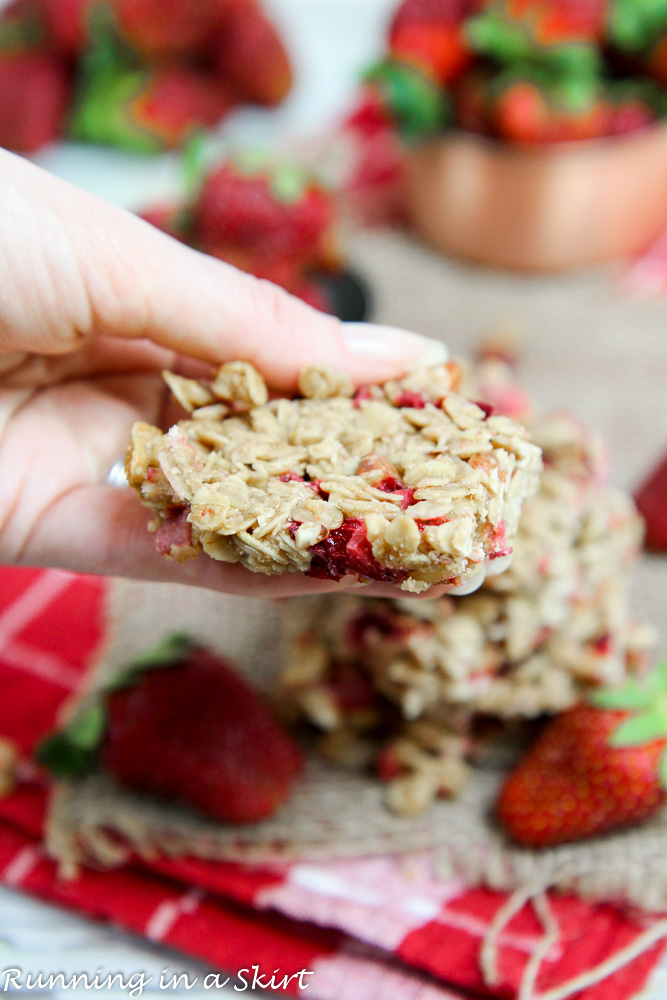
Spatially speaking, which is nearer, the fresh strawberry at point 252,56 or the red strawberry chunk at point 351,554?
the red strawberry chunk at point 351,554

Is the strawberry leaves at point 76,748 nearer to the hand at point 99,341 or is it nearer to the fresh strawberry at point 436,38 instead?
the hand at point 99,341

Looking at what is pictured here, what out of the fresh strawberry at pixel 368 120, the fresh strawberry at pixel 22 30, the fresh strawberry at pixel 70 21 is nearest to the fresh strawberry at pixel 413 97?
the fresh strawberry at pixel 368 120

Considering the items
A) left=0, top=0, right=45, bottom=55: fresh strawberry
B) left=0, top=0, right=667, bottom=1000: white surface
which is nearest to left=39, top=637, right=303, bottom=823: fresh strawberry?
left=0, top=0, right=667, bottom=1000: white surface

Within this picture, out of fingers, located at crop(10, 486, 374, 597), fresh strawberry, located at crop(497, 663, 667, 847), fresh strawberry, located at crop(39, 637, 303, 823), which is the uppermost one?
fingers, located at crop(10, 486, 374, 597)

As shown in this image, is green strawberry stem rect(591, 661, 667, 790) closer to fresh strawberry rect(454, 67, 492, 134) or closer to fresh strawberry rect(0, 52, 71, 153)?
fresh strawberry rect(454, 67, 492, 134)

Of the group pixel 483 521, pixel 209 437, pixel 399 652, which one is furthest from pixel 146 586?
pixel 483 521

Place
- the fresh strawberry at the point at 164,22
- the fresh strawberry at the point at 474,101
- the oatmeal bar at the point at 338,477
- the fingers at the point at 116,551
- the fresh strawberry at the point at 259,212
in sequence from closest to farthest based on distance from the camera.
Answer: the oatmeal bar at the point at 338,477 → the fingers at the point at 116,551 → the fresh strawberry at the point at 259,212 → the fresh strawberry at the point at 474,101 → the fresh strawberry at the point at 164,22
